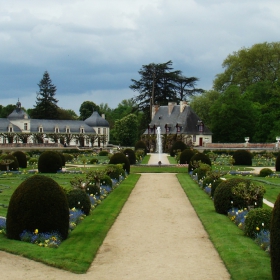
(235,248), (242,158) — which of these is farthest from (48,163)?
(235,248)

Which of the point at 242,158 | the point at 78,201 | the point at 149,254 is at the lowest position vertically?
the point at 149,254

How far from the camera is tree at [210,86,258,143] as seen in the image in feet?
236

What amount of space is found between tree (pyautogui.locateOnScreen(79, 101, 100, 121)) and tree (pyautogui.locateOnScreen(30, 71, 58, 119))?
1723cm

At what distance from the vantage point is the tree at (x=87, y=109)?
11825 cm

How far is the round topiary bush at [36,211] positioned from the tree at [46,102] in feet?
289

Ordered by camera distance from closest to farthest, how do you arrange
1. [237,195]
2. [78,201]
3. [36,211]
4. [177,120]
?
[36,211], [237,195], [78,201], [177,120]

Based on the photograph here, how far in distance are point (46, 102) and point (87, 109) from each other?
19328 mm

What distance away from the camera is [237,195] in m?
16.3

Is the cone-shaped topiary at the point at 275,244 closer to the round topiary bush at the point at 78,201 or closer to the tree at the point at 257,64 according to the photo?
the round topiary bush at the point at 78,201

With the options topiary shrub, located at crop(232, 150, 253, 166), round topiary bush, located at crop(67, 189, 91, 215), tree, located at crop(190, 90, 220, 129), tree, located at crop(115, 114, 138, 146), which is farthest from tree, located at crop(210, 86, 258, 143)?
round topiary bush, located at crop(67, 189, 91, 215)

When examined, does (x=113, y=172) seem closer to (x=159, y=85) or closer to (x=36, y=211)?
(x=36, y=211)

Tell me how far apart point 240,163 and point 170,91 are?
42.8 metres

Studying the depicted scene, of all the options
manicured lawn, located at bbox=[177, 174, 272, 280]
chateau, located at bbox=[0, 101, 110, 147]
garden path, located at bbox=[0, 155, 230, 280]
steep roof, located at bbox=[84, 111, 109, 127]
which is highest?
steep roof, located at bbox=[84, 111, 109, 127]

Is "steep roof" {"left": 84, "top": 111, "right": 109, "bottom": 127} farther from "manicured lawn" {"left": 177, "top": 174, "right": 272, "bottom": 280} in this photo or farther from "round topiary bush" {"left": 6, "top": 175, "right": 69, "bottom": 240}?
"round topiary bush" {"left": 6, "top": 175, "right": 69, "bottom": 240}
